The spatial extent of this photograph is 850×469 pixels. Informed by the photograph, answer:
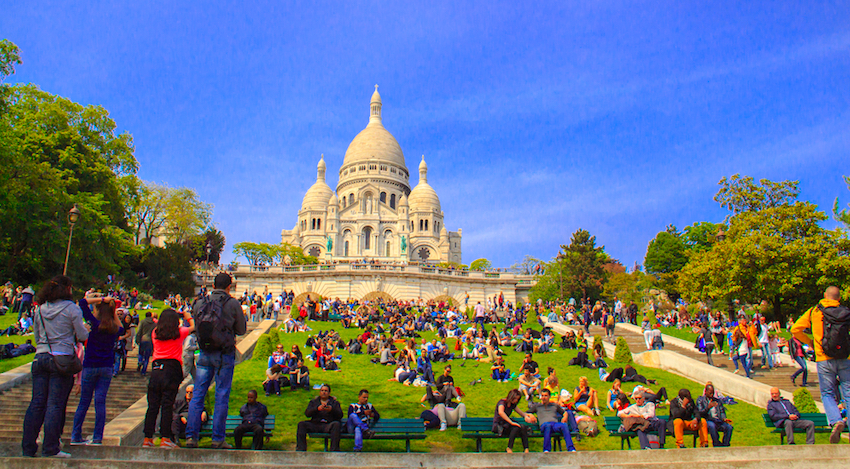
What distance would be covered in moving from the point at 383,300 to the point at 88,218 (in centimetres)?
1756

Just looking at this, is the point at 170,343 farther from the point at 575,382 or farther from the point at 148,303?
the point at 148,303

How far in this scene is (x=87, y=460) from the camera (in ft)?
15.2

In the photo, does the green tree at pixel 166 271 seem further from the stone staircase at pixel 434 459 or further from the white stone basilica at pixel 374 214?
the white stone basilica at pixel 374 214

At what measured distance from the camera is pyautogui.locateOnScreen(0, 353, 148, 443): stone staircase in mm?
7551

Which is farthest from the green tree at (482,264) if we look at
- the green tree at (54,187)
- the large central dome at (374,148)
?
the green tree at (54,187)

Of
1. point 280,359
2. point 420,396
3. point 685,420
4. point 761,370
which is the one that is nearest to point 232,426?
point 420,396

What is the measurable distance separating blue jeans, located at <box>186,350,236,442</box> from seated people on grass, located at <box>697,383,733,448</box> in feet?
20.1

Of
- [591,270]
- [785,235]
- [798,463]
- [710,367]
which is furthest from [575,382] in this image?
[591,270]

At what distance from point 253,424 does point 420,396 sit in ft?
15.4

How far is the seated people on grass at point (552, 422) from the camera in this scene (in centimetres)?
703

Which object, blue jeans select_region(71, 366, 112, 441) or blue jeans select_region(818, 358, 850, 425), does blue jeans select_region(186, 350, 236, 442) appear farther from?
blue jeans select_region(818, 358, 850, 425)

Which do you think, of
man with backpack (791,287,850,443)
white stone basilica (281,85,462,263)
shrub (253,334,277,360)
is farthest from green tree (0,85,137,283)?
white stone basilica (281,85,462,263)

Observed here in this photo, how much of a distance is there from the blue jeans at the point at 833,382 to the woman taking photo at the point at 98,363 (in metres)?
7.42

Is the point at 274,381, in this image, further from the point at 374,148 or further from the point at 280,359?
the point at 374,148
